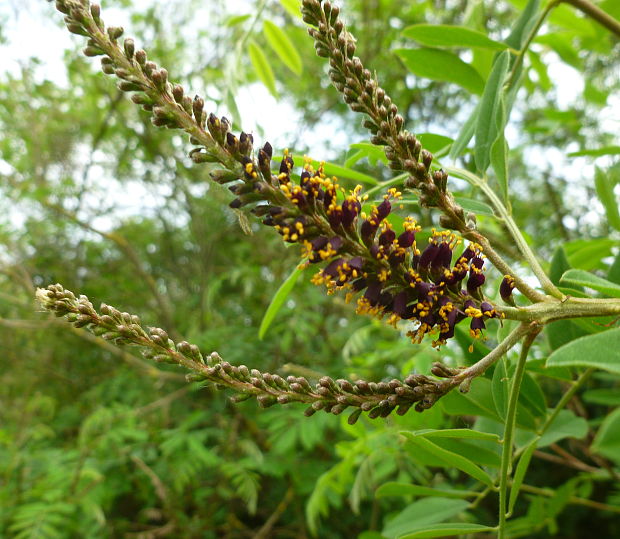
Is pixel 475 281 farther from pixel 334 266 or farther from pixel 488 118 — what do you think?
pixel 488 118

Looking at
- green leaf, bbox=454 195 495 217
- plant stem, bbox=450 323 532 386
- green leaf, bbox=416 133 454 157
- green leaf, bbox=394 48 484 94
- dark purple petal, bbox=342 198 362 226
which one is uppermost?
green leaf, bbox=394 48 484 94

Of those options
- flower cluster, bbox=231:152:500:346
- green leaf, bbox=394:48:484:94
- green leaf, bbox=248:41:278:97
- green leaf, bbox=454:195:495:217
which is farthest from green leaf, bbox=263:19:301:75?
flower cluster, bbox=231:152:500:346

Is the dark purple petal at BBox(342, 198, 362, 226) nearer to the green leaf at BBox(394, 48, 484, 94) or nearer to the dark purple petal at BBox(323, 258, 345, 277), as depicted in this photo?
the dark purple petal at BBox(323, 258, 345, 277)

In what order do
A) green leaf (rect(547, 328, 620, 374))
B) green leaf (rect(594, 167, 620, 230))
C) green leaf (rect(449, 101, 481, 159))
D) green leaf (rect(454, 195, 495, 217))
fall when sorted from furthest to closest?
green leaf (rect(594, 167, 620, 230)), green leaf (rect(449, 101, 481, 159)), green leaf (rect(454, 195, 495, 217)), green leaf (rect(547, 328, 620, 374))

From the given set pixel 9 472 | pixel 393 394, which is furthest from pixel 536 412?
pixel 9 472

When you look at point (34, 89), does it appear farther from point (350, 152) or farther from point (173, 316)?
point (350, 152)

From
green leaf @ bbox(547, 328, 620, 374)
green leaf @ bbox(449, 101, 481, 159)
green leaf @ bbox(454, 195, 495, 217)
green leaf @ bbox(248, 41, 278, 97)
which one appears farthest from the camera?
green leaf @ bbox(248, 41, 278, 97)

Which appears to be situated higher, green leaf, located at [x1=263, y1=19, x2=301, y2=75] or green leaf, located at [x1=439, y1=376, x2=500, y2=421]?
green leaf, located at [x1=263, y1=19, x2=301, y2=75]
